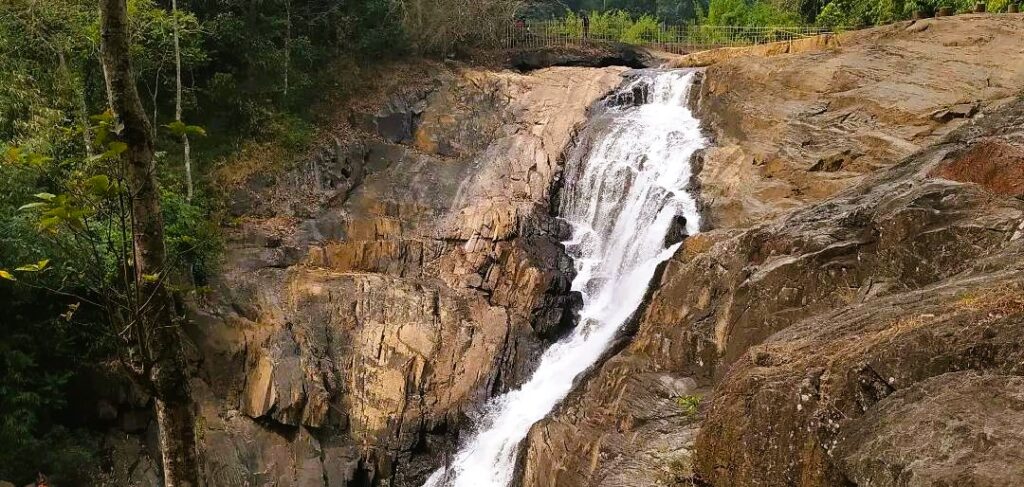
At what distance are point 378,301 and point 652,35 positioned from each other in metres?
27.2

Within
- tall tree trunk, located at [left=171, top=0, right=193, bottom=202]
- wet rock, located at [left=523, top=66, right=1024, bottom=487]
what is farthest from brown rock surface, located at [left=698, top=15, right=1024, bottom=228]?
tall tree trunk, located at [left=171, top=0, right=193, bottom=202]

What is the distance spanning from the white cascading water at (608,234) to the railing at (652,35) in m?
7.88

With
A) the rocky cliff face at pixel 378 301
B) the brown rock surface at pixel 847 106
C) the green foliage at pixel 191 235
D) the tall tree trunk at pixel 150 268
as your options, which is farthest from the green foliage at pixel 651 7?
the tall tree trunk at pixel 150 268

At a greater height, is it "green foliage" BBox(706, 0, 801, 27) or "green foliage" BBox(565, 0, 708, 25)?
"green foliage" BBox(565, 0, 708, 25)

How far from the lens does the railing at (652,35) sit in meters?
27.5

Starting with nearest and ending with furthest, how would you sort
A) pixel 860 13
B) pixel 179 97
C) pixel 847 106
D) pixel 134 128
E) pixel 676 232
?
1. pixel 134 128
2. pixel 179 97
3. pixel 676 232
4. pixel 847 106
5. pixel 860 13

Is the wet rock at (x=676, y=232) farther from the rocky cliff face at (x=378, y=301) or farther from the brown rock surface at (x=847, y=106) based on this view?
the rocky cliff face at (x=378, y=301)

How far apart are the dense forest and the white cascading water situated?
636 centimetres

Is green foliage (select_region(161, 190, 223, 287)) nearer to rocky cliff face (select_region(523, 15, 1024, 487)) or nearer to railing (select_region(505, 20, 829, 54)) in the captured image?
rocky cliff face (select_region(523, 15, 1024, 487))

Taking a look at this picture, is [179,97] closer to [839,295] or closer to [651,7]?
[839,295]

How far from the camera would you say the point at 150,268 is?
3.92 m

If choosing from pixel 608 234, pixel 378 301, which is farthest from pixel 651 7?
pixel 378 301

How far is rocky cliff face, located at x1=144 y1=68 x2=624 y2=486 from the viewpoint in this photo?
44.8 feet

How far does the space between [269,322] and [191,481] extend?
1101 centimetres
